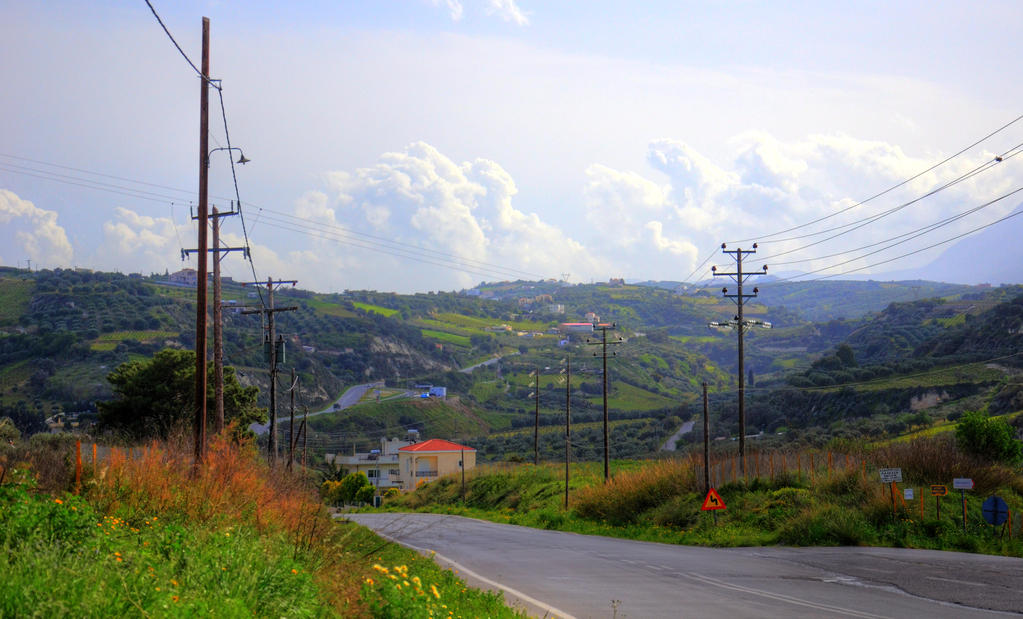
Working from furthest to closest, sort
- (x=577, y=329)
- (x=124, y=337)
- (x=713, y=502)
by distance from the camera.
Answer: (x=577, y=329) → (x=124, y=337) → (x=713, y=502)

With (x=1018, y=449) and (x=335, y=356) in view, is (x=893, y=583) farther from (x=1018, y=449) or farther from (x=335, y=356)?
(x=335, y=356)

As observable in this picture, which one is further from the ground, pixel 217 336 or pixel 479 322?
pixel 479 322

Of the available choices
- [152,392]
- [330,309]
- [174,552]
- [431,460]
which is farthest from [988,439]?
[330,309]

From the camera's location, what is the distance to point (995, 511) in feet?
72.5

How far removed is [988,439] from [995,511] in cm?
1285

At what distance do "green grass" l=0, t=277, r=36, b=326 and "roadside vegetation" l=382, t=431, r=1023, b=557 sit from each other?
60086mm

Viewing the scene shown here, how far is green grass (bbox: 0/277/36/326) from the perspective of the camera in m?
80.6

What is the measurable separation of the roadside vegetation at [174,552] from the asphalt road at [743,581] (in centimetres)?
192

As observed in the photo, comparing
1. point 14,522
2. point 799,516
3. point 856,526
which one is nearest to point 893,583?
point 856,526

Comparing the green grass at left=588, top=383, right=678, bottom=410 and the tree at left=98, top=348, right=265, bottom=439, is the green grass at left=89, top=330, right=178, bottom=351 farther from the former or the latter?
the green grass at left=588, top=383, right=678, bottom=410

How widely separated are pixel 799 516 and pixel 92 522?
74.6 ft

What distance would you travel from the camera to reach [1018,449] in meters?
34.3

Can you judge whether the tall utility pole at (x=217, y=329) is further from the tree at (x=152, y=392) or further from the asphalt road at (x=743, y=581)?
the tree at (x=152, y=392)

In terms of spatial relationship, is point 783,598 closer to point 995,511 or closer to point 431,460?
point 995,511
